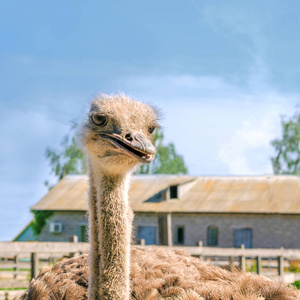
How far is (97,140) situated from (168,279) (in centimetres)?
99

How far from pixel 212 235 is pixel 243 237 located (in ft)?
4.59

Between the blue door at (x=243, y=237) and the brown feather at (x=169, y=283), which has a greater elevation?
the blue door at (x=243, y=237)

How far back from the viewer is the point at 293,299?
11.0ft

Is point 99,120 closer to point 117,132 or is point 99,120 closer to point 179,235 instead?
point 117,132

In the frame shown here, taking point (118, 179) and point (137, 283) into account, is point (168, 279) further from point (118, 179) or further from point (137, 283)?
point (118, 179)

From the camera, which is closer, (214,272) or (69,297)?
(69,297)

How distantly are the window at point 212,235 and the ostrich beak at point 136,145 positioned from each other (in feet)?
72.0

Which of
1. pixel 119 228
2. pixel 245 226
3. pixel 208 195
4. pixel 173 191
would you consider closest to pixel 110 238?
pixel 119 228

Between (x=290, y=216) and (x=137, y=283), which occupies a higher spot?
(x=290, y=216)

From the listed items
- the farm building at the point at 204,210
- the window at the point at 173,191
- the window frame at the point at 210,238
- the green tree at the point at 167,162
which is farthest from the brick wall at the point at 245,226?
the green tree at the point at 167,162

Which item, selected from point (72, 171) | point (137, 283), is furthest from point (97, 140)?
point (72, 171)

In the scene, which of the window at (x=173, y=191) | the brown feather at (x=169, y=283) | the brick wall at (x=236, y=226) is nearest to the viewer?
the brown feather at (x=169, y=283)

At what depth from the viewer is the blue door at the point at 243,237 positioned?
23766 mm

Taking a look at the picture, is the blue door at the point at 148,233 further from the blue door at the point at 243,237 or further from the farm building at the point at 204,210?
the blue door at the point at 243,237
